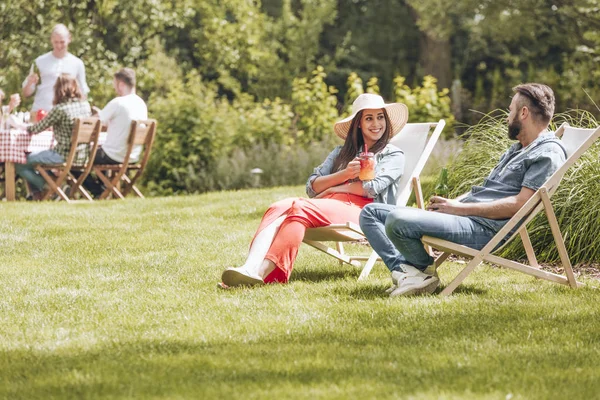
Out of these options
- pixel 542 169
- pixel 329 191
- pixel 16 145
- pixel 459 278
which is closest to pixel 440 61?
pixel 16 145

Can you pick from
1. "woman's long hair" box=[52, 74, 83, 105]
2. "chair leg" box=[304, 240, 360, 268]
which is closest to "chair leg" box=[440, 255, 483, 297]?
"chair leg" box=[304, 240, 360, 268]

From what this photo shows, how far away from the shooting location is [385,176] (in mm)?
6395

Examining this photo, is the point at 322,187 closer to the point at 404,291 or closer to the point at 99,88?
the point at 404,291

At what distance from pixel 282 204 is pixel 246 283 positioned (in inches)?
21.6

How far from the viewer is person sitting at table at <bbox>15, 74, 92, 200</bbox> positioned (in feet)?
36.8

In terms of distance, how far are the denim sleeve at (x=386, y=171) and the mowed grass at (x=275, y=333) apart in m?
0.56

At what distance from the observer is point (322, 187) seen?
6551 mm

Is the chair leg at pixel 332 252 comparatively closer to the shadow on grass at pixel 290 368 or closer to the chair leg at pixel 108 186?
the shadow on grass at pixel 290 368

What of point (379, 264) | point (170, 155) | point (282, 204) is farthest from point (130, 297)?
point (170, 155)

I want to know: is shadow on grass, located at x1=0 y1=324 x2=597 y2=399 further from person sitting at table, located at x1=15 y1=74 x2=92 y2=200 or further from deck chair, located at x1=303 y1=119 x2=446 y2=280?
person sitting at table, located at x1=15 y1=74 x2=92 y2=200

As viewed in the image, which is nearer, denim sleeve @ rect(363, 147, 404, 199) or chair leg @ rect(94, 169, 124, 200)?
denim sleeve @ rect(363, 147, 404, 199)

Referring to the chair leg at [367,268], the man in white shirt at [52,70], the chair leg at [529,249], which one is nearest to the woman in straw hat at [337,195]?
the chair leg at [367,268]

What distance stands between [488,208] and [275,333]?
61.7 inches

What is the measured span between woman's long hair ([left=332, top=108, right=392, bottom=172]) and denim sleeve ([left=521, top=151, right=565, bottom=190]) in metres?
1.23
